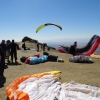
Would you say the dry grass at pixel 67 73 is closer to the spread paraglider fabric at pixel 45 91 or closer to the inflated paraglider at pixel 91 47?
the spread paraglider fabric at pixel 45 91

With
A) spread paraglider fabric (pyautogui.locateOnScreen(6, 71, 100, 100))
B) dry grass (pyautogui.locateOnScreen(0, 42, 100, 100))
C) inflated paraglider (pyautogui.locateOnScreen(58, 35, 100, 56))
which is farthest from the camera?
inflated paraglider (pyautogui.locateOnScreen(58, 35, 100, 56))

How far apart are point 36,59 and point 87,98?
1024 cm

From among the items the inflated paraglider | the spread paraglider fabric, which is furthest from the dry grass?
the inflated paraglider

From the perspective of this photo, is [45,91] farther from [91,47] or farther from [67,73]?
[91,47]

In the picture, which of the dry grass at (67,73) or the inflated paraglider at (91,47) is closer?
the dry grass at (67,73)

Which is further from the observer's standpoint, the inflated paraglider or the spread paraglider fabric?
the inflated paraglider

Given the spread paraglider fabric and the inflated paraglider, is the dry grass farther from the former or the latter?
the inflated paraglider

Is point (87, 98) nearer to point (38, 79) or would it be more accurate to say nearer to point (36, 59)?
point (38, 79)

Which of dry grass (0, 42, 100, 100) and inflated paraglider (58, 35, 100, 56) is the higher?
inflated paraglider (58, 35, 100, 56)

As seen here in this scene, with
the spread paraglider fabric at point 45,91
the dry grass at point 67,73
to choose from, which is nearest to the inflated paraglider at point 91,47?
the dry grass at point 67,73

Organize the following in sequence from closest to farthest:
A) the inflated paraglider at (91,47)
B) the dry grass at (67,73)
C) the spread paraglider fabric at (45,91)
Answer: the spread paraglider fabric at (45,91) → the dry grass at (67,73) → the inflated paraglider at (91,47)

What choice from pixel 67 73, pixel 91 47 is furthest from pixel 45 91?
pixel 91 47

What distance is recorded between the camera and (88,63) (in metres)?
16.8

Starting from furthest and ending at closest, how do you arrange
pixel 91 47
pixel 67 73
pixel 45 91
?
pixel 91 47, pixel 67 73, pixel 45 91
